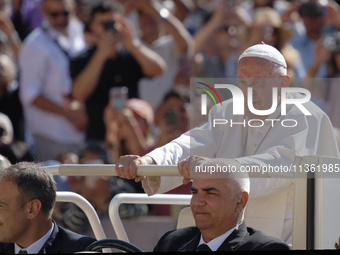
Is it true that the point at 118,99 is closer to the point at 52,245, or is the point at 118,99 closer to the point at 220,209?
the point at 52,245

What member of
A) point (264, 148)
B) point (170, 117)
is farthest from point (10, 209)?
point (170, 117)

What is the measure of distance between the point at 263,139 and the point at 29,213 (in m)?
1.44

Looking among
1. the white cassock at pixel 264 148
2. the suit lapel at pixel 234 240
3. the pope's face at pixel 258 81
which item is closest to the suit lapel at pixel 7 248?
the white cassock at pixel 264 148

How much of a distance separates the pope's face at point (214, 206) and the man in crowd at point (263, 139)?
451 mm

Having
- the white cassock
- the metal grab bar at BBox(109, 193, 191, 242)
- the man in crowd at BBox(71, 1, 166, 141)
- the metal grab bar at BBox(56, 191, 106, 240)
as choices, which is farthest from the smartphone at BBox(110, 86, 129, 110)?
the metal grab bar at BBox(56, 191, 106, 240)

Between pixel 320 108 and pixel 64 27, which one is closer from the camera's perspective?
pixel 320 108

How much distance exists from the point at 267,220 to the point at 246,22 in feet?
15.4

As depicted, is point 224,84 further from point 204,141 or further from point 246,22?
point 246,22

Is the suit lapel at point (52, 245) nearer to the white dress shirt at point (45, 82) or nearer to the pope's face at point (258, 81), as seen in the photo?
the pope's face at point (258, 81)

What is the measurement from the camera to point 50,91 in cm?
802

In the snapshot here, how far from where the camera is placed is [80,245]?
407 cm

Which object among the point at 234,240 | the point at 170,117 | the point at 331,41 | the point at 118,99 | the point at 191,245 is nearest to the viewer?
the point at 234,240

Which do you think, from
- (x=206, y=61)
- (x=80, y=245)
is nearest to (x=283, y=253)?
(x=80, y=245)

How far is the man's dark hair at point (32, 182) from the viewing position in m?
4.09
